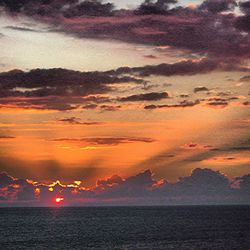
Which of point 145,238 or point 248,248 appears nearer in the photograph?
point 248,248

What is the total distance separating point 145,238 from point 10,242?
3447cm

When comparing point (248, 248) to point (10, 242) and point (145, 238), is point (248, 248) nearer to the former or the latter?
point (145, 238)

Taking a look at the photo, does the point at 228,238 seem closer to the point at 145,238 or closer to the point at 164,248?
the point at 145,238

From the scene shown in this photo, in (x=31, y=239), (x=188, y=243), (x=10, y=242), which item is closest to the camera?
(x=188, y=243)

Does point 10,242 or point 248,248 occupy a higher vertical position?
point 10,242

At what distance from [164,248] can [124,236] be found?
120ft

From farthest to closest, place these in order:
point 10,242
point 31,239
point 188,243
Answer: point 31,239 < point 10,242 < point 188,243

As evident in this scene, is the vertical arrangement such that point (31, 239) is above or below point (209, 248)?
above

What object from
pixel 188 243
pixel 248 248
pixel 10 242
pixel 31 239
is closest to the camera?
pixel 248 248

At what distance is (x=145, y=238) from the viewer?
143500 mm

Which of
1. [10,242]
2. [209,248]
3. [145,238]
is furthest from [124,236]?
[209,248]

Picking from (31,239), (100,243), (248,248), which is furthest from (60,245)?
(248,248)

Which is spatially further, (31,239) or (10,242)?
(31,239)

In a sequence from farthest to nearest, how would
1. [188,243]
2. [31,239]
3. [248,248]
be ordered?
[31,239]
[188,243]
[248,248]
